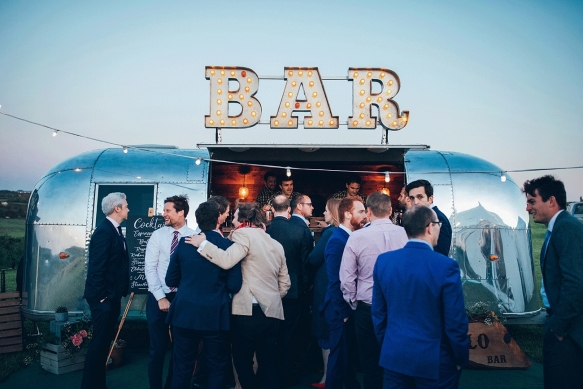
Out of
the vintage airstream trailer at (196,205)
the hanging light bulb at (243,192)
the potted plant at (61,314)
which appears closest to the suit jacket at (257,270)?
the vintage airstream trailer at (196,205)

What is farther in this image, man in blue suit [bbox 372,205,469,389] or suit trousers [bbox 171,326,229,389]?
suit trousers [bbox 171,326,229,389]

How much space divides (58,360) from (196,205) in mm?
2933

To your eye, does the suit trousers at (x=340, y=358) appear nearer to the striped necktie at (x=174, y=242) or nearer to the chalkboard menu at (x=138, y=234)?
the striped necktie at (x=174, y=242)

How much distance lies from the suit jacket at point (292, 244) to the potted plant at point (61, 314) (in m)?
3.63

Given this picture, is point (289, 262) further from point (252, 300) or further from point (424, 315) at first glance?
point (424, 315)

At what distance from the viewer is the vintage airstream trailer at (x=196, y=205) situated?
6969 millimetres

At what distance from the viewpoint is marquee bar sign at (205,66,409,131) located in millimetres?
8500

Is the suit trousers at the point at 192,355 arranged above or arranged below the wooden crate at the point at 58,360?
above

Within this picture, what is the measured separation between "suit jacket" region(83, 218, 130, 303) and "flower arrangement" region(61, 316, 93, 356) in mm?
1696

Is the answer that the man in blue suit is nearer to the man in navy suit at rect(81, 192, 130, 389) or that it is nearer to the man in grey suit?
the man in grey suit

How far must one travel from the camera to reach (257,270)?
14.4 ft

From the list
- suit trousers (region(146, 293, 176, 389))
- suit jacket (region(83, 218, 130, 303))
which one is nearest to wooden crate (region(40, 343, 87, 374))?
suit jacket (region(83, 218, 130, 303))

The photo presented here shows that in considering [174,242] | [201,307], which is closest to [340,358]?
[201,307]

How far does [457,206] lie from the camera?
7.30 meters
